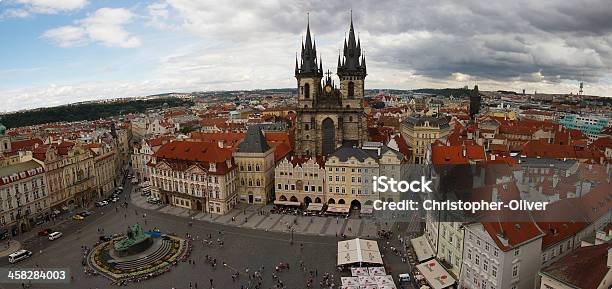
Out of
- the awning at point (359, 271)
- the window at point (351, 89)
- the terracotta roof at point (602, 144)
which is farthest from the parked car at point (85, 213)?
the terracotta roof at point (602, 144)

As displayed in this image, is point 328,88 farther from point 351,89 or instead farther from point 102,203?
point 102,203

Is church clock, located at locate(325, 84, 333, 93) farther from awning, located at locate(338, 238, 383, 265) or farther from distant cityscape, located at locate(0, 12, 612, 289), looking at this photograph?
awning, located at locate(338, 238, 383, 265)

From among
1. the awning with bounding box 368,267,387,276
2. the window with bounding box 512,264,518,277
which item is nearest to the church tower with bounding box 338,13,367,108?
the awning with bounding box 368,267,387,276

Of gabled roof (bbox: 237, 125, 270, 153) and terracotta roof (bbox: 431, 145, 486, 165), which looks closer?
terracotta roof (bbox: 431, 145, 486, 165)

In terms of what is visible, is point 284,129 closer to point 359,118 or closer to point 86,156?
point 359,118

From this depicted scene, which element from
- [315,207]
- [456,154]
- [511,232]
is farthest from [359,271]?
[456,154]

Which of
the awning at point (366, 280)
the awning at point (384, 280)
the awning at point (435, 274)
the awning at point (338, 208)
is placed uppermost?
the awning at point (338, 208)

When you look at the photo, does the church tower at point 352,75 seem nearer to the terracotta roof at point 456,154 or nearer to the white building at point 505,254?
the terracotta roof at point 456,154
